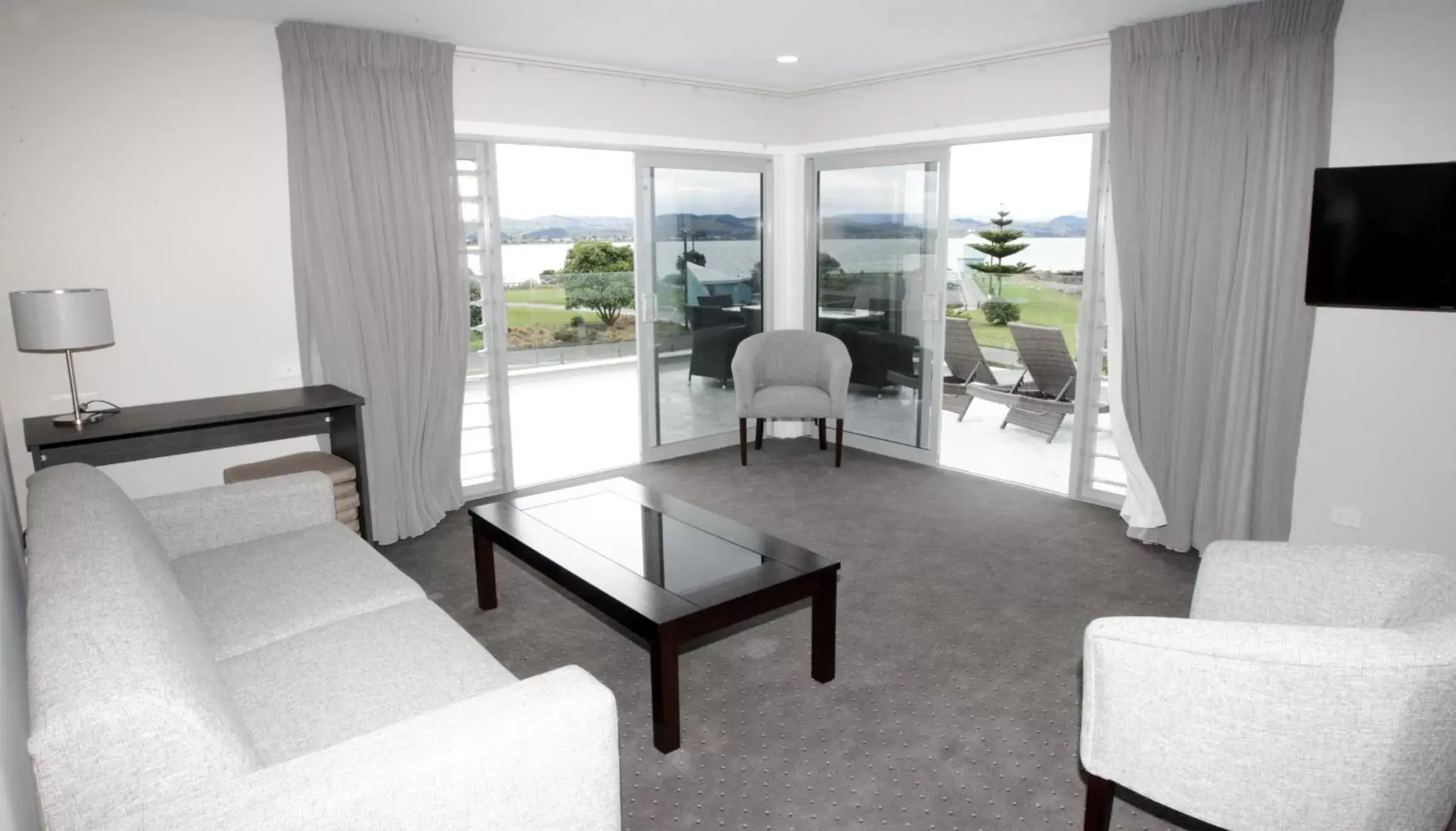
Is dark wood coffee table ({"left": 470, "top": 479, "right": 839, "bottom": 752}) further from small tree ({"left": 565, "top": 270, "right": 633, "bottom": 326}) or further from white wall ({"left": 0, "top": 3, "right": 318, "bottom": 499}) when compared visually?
small tree ({"left": 565, "top": 270, "right": 633, "bottom": 326})

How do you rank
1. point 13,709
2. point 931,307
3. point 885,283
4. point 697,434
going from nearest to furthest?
point 13,709 < point 931,307 < point 885,283 < point 697,434

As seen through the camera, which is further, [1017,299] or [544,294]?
[1017,299]

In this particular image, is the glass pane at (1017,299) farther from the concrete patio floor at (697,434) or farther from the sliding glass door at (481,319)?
the sliding glass door at (481,319)

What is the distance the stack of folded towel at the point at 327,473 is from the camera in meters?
4.02

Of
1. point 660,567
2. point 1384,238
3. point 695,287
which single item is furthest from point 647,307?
point 1384,238

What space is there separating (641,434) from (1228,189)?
3747mm

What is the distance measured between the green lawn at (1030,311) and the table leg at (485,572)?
6.13 meters

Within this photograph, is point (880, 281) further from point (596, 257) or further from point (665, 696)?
point (665, 696)

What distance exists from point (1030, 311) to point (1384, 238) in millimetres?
5713

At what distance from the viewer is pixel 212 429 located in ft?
12.5

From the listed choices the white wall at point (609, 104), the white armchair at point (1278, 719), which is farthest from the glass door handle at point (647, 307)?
the white armchair at point (1278, 719)

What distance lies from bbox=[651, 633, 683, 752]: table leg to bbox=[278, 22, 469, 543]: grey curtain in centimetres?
247

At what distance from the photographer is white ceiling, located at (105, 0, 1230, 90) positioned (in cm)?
378

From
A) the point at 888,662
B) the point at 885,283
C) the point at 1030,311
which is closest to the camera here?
the point at 888,662
